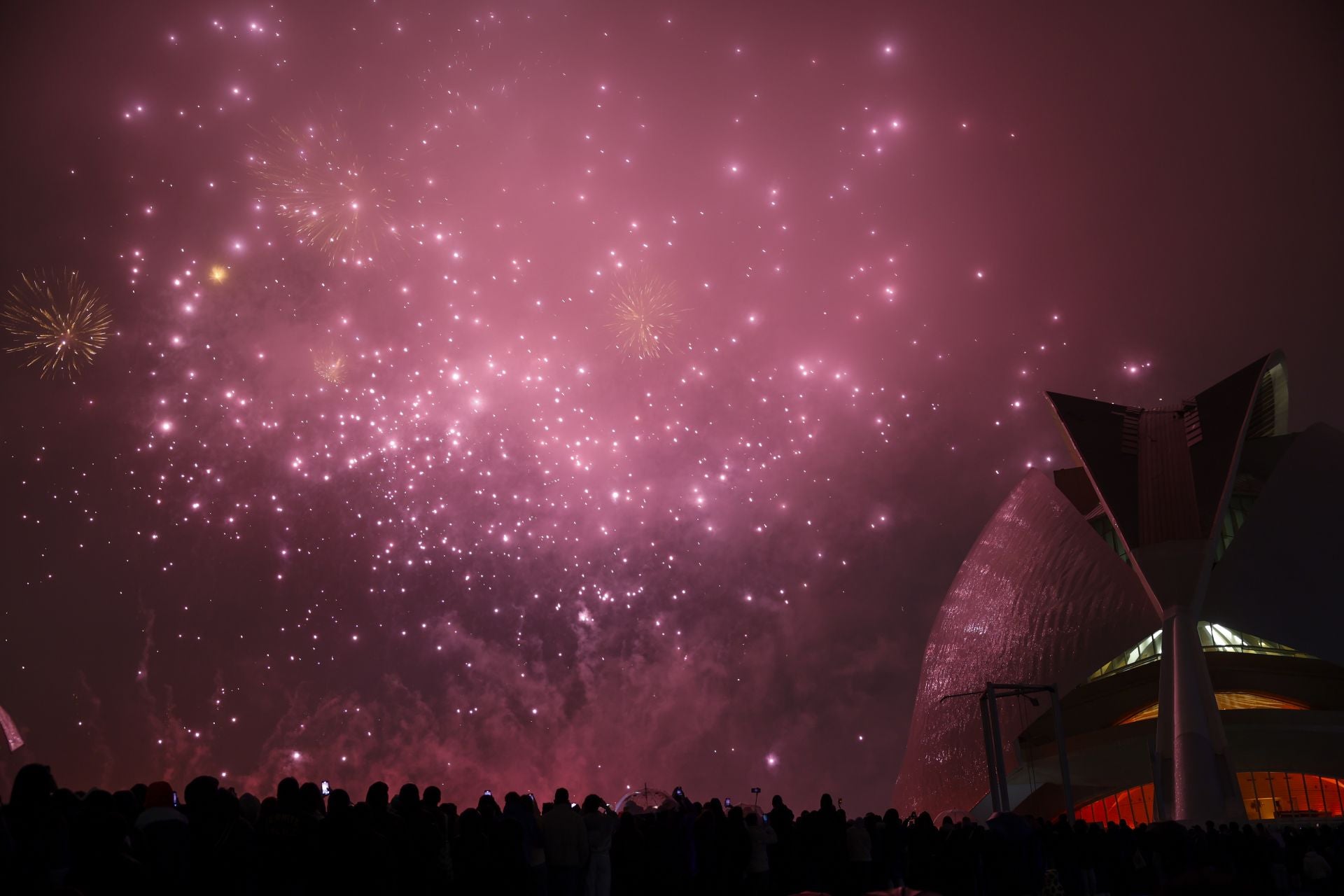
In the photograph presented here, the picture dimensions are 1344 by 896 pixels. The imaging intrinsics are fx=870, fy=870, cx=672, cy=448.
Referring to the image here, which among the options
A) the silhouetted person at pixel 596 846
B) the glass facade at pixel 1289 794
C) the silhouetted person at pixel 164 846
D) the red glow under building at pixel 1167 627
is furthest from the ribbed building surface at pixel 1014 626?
the silhouetted person at pixel 164 846

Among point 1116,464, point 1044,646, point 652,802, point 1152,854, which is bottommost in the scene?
point 1152,854

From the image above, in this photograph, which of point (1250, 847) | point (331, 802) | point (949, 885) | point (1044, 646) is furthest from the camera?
point (1044, 646)

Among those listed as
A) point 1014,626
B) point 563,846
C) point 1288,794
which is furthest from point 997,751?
point 563,846

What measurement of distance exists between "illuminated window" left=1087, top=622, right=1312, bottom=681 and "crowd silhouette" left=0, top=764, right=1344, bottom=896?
10484 millimetres

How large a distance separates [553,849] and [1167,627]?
54.8ft

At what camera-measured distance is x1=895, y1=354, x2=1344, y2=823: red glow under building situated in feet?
66.5

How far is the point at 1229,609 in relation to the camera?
21.6 metres

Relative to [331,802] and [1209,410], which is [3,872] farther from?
[1209,410]

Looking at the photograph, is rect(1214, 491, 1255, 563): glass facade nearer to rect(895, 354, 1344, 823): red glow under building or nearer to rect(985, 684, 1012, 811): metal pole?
rect(895, 354, 1344, 823): red glow under building

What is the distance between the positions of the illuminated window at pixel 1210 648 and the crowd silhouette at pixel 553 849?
10.5 m

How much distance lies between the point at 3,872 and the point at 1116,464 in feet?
84.4

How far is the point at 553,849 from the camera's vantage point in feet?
24.6

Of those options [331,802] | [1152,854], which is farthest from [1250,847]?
[331,802]

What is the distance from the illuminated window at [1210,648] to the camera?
930 inches
